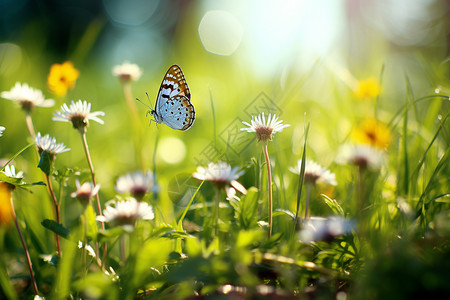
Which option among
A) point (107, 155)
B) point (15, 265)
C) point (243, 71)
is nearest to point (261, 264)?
point (15, 265)

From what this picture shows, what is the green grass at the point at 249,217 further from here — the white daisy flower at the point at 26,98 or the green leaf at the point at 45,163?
the white daisy flower at the point at 26,98

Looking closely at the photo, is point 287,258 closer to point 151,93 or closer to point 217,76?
point 151,93

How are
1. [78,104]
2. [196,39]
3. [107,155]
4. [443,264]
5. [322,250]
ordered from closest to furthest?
1. [443,264]
2. [322,250]
3. [78,104]
4. [107,155]
5. [196,39]

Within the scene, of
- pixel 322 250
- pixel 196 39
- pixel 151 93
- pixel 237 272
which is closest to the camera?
pixel 237 272

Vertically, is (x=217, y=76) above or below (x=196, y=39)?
below

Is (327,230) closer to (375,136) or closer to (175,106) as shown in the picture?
(375,136)

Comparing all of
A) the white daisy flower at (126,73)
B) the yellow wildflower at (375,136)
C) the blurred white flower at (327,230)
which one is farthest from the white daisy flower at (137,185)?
the white daisy flower at (126,73)

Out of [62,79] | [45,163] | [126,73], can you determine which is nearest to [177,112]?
[126,73]
